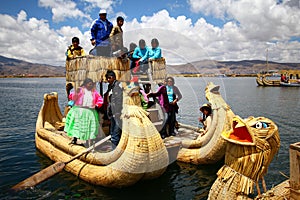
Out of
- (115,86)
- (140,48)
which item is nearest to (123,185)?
(115,86)

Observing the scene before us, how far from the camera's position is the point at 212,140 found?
701cm

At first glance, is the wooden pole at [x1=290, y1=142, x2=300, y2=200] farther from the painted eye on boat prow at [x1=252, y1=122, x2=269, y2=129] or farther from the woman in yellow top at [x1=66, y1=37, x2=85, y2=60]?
the woman in yellow top at [x1=66, y1=37, x2=85, y2=60]

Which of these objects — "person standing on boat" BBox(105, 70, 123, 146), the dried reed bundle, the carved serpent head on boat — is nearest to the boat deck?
"person standing on boat" BBox(105, 70, 123, 146)

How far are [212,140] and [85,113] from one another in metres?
3.41

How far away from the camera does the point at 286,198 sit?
12.3ft

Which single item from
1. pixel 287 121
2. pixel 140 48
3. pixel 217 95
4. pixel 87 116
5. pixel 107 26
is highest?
pixel 107 26

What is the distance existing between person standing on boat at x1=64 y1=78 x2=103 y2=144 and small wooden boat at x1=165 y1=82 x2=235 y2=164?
106 inches

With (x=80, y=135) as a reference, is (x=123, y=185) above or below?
below

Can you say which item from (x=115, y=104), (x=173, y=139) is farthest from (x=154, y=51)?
(x=115, y=104)

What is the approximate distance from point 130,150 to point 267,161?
259 centimetres

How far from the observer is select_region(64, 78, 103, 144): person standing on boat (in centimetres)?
643

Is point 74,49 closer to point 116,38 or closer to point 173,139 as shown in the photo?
point 116,38

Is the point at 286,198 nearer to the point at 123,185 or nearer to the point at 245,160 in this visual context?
the point at 245,160

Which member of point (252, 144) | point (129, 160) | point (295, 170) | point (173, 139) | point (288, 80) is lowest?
point (173, 139)
